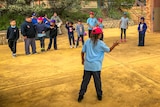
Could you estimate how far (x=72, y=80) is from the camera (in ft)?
21.2

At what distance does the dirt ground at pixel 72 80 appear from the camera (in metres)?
5.16

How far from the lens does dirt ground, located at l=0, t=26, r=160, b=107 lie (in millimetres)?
5156

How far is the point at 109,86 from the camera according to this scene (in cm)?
595

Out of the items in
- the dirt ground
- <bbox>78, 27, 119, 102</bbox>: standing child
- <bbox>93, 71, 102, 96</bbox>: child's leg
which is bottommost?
the dirt ground

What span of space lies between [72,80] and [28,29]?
3.86 m

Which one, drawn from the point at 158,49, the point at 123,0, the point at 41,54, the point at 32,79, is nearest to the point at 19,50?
the point at 41,54

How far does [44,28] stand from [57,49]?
120 cm

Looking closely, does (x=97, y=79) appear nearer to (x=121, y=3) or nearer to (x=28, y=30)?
(x=28, y=30)

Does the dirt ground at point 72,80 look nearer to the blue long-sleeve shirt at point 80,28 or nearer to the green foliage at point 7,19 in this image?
the blue long-sleeve shirt at point 80,28

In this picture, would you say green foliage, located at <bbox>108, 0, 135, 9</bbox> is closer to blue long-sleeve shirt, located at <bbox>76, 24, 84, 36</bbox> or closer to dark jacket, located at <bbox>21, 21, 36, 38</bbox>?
blue long-sleeve shirt, located at <bbox>76, 24, 84, 36</bbox>

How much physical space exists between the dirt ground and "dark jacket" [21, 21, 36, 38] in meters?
0.88

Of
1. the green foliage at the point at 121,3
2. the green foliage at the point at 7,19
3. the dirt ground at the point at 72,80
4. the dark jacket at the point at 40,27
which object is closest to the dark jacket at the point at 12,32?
the dirt ground at the point at 72,80

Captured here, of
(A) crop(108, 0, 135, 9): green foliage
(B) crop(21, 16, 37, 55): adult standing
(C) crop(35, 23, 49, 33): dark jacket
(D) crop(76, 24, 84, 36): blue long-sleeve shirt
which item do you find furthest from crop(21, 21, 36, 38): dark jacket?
(A) crop(108, 0, 135, 9): green foliage

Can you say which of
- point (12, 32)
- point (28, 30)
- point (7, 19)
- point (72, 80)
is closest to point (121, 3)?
point (7, 19)
